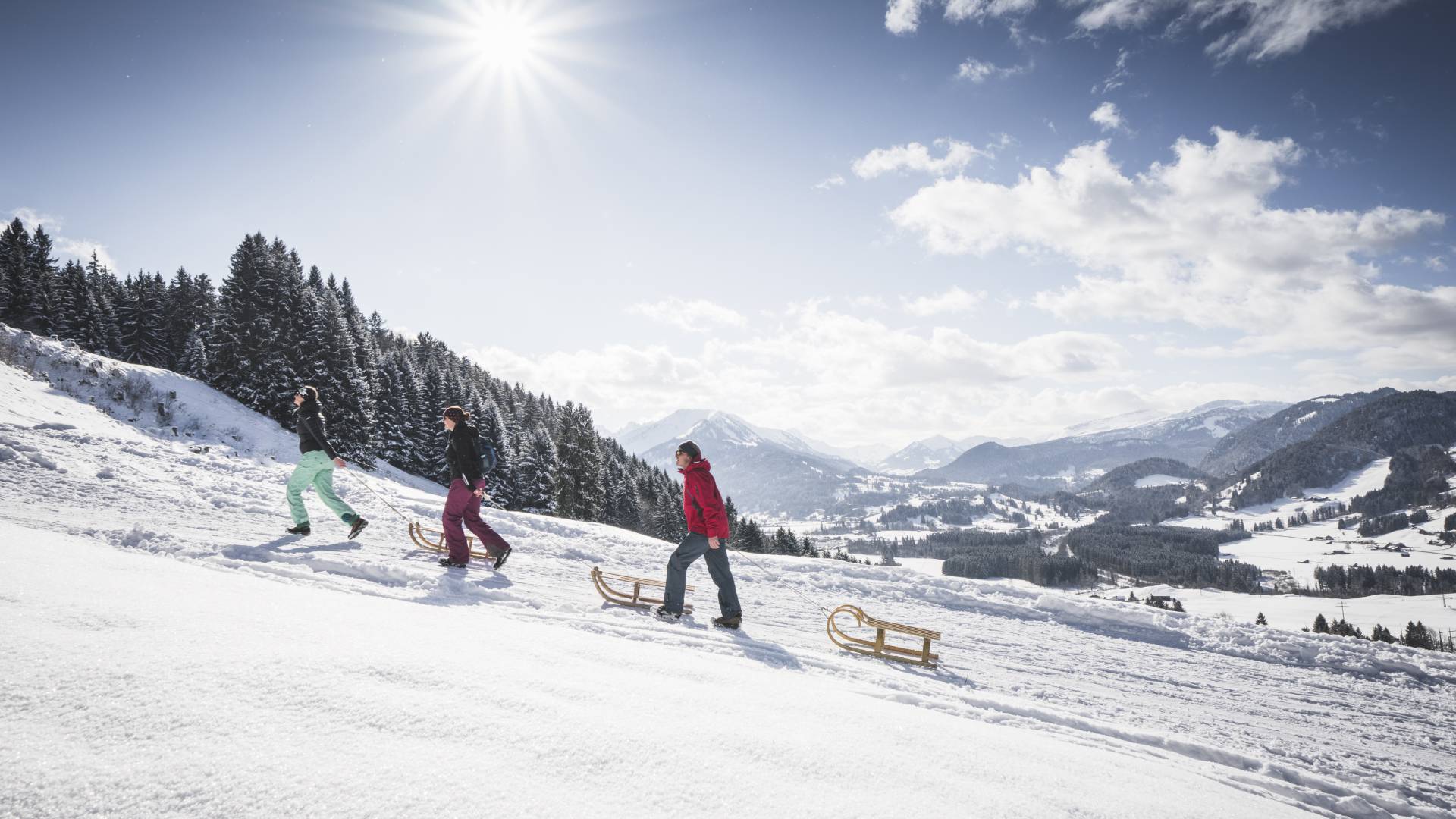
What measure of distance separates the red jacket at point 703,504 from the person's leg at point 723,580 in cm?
26

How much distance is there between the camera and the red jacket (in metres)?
7.29

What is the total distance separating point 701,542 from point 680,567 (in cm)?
46

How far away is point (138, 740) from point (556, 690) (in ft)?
5.39

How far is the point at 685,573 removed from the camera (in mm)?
7555

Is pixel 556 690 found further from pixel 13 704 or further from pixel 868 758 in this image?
pixel 13 704

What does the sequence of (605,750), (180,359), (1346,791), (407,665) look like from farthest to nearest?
(180,359) < (1346,791) < (407,665) < (605,750)

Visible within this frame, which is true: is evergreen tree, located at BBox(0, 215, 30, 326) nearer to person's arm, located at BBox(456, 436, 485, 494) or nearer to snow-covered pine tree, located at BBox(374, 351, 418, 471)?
snow-covered pine tree, located at BBox(374, 351, 418, 471)

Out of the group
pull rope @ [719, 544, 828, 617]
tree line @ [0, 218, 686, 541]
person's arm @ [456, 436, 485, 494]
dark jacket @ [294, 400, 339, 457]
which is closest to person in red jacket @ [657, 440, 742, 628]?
pull rope @ [719, 544, 828, 617]

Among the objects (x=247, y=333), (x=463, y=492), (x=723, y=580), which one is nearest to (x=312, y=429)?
(x=463, y=492)

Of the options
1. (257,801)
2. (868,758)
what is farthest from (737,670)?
(257,801)

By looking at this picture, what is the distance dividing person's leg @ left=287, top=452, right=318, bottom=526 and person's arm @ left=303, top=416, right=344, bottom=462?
0.75 feet

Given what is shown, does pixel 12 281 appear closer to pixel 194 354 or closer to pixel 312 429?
pixel 194 354

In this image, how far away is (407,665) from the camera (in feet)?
10.1

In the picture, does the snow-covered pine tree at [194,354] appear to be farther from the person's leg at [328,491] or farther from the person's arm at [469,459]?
the person's arm at [469,459]
